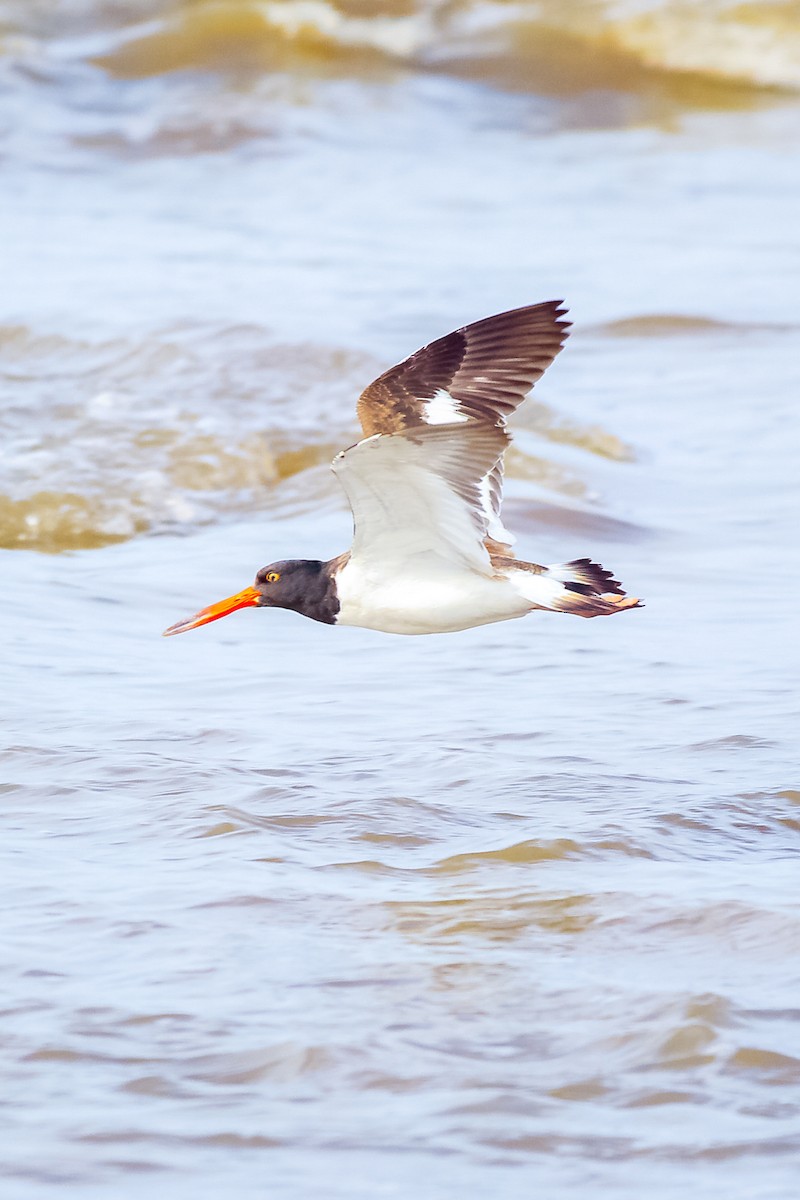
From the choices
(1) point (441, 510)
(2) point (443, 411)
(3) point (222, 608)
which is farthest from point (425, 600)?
(3) point (222, 608)

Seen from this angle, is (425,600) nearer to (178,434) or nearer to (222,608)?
(222,608)

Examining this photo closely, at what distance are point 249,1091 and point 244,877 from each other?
1.00m

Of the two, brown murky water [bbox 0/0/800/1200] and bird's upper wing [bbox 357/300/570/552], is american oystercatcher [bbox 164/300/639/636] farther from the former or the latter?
brown murky water [bbox 0/0/800/1200]

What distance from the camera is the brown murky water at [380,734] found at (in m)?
3.44

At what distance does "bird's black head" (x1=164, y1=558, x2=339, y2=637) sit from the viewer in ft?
17.7

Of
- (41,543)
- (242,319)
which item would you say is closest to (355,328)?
(242,319)

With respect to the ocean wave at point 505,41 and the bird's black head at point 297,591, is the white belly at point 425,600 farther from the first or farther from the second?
the ocean wave at point 505,41

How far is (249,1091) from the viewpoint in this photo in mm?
3479

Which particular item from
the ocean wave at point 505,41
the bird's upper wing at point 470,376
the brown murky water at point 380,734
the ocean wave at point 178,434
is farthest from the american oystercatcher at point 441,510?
the ocean wave at point 505,41

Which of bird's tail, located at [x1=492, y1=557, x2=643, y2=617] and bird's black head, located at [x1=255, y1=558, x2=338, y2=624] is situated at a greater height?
bird's tail, located at [x1=492, y1=557, x2=643, y2=617]

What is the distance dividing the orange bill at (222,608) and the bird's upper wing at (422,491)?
0.47m

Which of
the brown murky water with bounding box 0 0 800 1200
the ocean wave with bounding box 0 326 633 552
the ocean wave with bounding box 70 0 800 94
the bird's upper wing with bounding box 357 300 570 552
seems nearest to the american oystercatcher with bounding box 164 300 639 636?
the bird's upper wing with bounding box 357 300 570 552

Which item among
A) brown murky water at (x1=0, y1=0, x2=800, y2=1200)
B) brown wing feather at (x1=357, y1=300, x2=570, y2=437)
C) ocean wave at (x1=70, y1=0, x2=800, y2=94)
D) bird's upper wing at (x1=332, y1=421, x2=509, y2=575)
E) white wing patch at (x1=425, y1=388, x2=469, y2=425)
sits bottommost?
brown murky water at (x1=0, y1=0, x2=800, y2=1200)

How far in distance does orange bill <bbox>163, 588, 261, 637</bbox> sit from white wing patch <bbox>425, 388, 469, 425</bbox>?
3.66 ft
